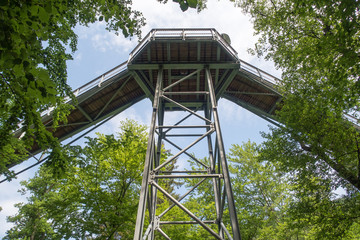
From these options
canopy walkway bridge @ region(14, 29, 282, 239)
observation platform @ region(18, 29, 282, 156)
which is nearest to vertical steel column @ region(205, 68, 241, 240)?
canopy walkway bridge @ region(14, 29, 282, 239)

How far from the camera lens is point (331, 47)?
4961 mm

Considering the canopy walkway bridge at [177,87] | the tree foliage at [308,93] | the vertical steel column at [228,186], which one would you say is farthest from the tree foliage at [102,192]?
the tree foliage at [308,93]

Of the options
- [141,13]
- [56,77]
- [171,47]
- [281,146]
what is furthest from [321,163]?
[56,77]

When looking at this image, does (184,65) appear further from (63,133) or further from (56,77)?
(63,133)

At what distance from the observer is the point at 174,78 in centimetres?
1041

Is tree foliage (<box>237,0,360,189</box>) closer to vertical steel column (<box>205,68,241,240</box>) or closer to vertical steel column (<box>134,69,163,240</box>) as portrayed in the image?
vertical steel column (<box>205,68,241,240</box>)

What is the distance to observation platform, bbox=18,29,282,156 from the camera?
9.16m

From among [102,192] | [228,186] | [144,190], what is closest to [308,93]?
[228,186]

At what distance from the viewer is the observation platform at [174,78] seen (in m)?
9.16

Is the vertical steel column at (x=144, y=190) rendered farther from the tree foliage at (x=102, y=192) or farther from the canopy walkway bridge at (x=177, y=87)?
the tree foliage at (x=102, y=192)

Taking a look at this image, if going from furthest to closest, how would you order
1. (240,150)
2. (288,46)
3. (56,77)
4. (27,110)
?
(240,150) < (288,46) < (56,77) < (27,110)

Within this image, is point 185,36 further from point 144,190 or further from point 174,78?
point 144,190

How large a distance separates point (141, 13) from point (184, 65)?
4.35 meters

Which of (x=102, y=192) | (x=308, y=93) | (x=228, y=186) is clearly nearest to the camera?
(x=228, y=186)
